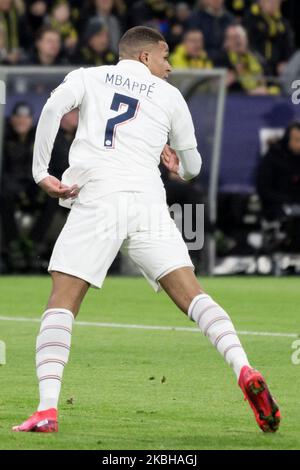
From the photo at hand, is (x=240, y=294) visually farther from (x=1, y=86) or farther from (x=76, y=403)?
(x=76, y=403)

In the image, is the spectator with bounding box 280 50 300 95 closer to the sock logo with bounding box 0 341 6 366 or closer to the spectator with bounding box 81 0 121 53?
the spectator with bounding box 81 0 121 53

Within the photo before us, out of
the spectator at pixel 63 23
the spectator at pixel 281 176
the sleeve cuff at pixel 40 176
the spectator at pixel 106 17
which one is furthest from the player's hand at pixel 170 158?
the spectator at pixel 106 17

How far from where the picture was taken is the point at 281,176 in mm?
19984

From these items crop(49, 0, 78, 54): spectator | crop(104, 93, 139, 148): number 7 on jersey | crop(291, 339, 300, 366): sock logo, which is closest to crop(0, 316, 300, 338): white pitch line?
crop(291, 339, 300, 366): sock logo

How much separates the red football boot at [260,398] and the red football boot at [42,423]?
994 mm

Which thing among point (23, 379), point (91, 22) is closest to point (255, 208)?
point (91, 22)

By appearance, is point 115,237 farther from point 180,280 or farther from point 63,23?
point 63,23

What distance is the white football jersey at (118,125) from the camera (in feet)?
25.5

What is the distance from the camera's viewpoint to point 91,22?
70.6ft

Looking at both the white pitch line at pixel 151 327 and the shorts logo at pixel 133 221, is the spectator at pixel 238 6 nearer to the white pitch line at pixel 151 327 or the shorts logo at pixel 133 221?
the white pitch line at pixel 151 327

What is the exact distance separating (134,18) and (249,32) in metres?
1.89

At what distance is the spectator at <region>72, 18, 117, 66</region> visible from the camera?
20797mm

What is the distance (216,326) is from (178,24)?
53.3 ft

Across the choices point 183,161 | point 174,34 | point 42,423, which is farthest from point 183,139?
point 174,34
